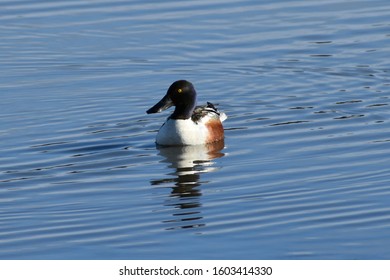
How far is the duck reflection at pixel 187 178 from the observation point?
12.4 meters

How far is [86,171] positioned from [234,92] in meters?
4.70

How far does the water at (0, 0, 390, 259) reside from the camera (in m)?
11.6

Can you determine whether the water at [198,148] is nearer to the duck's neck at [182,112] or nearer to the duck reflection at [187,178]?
the duck reflection at [187,178]

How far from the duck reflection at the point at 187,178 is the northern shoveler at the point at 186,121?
11 cm

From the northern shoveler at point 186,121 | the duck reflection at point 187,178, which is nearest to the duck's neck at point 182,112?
the northern shoveler at point 186,121

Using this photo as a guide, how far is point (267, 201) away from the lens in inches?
501

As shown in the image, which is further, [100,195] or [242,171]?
[242,171]

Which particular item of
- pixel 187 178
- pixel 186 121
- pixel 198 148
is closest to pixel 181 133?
pixel 198 148

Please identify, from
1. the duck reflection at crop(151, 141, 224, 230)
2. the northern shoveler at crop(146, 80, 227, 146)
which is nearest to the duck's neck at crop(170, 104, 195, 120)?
the northern shoveler at crop(146, 80, 227, 146)

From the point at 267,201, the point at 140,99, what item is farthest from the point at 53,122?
the point at 267,201

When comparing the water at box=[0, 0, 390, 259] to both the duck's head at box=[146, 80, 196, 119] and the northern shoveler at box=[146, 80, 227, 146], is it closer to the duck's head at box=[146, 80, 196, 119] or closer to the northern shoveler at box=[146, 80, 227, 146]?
the northern shoveler at box=[146, 80, 227, 146]

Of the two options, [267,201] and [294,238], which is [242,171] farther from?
[294,238]

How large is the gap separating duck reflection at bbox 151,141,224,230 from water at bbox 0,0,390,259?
33 millimetres

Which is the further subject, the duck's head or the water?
the duck's head
